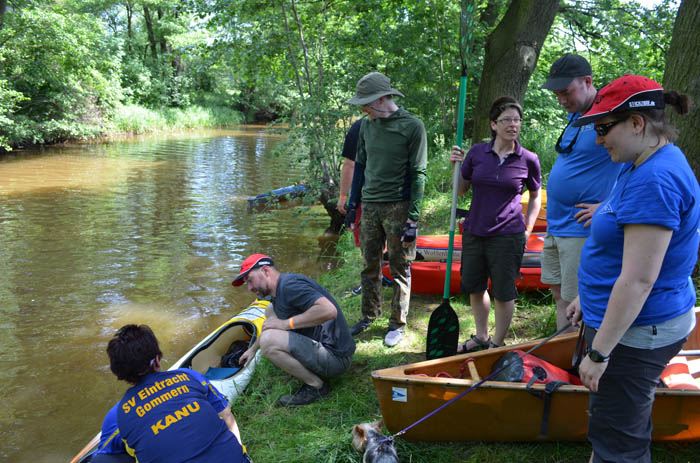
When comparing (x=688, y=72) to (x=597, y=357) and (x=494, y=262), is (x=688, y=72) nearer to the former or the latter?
(x=494, y=262)

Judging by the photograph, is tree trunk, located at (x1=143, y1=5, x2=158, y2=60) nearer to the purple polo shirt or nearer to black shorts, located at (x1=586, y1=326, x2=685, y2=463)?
the purple polo shirt

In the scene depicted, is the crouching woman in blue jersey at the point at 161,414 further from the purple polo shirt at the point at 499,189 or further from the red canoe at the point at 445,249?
the red canoe at the point at 445,249

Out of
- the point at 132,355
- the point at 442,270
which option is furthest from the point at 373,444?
the point at 442,270

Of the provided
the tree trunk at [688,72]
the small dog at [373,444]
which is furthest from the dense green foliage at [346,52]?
the small dog at [373,444]

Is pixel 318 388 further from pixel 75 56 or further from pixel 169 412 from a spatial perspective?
pixel 75 56

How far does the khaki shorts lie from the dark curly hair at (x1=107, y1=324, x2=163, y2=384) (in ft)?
7.77

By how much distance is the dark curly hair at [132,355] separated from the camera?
230 cm

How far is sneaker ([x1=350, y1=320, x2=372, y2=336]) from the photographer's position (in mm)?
4461

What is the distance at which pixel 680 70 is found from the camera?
3971 millimetres

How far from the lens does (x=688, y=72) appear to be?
12.9 feet

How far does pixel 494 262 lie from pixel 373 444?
1523 millimetres

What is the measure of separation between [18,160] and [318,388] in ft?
57.5

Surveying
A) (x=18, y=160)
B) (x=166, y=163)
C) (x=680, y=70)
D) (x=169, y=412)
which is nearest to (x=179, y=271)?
(x=169, y=412)

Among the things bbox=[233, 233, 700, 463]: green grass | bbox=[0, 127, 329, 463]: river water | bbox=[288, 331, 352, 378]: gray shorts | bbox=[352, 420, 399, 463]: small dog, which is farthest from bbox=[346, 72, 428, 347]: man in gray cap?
bbox=[0, 127, 329, 463]: river water
